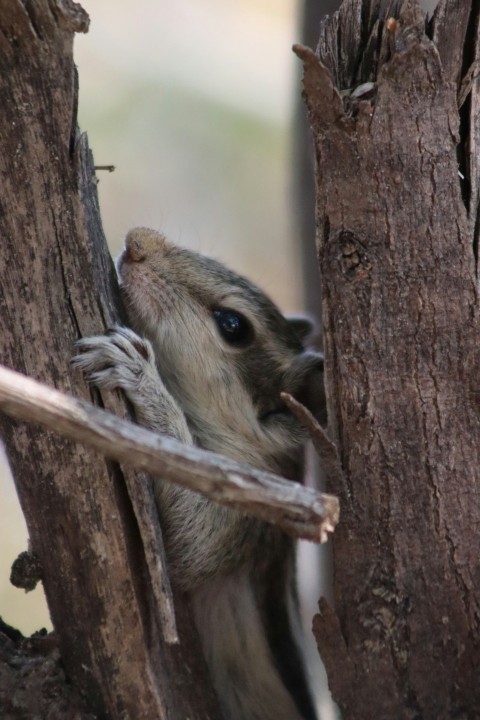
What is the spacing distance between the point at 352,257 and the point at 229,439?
1.11 metres

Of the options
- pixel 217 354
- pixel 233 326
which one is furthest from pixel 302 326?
pixel 217 354

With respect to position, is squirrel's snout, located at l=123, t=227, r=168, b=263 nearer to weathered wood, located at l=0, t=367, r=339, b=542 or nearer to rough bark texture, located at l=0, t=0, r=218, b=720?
rough bark texture, located at l=0, t=0, r=218, b=720

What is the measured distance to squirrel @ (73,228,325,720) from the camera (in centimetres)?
354

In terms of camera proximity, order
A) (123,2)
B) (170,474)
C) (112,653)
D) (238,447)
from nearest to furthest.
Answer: (170,474) → (112,653) → (238,447) → (123,2)

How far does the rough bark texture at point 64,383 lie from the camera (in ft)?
9.54

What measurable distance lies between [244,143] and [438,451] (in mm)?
6711

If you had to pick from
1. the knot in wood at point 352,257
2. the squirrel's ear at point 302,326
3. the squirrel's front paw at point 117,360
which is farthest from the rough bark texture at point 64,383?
the squirrel's ear at point 302,326

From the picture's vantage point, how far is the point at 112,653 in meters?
2.93

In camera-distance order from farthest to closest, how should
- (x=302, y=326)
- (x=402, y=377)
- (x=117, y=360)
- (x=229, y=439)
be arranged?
(x=302, y=326) < (x=229, y=439) < (x=117, y=360) < (x=402, y=377)

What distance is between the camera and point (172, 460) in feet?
6.68

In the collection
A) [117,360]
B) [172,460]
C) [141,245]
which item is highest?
[141,245]

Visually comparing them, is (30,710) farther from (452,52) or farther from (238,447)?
(452,52)

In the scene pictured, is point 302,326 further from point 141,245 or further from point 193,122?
point 193,122

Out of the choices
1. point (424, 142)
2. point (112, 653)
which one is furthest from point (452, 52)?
point (112, 653)
